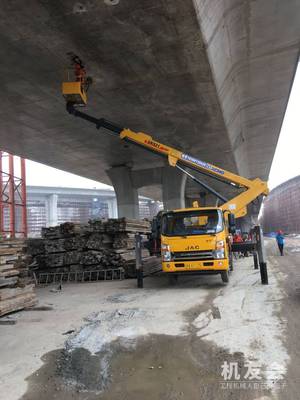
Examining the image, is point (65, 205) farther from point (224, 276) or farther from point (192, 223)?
point (224, 276)

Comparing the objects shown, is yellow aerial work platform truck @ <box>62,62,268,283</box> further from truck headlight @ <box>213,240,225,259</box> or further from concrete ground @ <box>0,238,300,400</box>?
concrete ground @ <box>0,238,300,400</box>

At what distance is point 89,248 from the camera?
16203 millimetres

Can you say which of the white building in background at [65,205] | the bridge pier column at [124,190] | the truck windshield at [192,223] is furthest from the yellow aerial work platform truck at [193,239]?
the white building in background at [65,205]

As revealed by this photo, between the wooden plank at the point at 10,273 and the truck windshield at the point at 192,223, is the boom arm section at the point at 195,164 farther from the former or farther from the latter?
the wooden plank at the point at 10,273

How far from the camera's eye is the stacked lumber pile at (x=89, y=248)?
1606 centimetres

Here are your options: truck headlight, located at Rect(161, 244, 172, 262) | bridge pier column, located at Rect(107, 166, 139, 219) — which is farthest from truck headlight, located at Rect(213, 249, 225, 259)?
bridge pier column, located at Rect(107, 166, 139, 219)

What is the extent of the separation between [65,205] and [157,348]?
7528 centimetres

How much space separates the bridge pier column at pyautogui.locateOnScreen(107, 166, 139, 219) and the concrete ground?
58.7ft

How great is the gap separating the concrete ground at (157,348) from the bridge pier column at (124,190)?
1790 centimetres

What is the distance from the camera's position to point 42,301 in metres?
11.1

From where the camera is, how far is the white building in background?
233 feet

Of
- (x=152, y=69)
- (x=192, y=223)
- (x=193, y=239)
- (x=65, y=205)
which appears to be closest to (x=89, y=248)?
(x=192, y=223)

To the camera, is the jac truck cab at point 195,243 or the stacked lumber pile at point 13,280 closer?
the stacked lumber pile at point 13,280

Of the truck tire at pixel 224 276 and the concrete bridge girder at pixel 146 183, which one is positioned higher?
the concrete bridge girder at pixel 146 183
